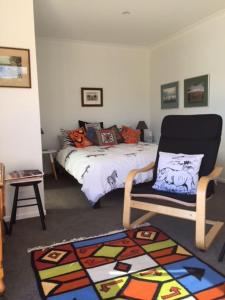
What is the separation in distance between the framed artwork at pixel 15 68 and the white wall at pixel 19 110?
1.8 inches

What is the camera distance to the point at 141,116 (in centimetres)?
583

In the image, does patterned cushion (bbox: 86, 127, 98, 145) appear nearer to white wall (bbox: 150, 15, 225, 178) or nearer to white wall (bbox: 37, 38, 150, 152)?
white wall (bbox: 37, 38, 150, 152)

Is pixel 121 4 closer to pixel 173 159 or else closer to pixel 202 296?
pixel 173 159

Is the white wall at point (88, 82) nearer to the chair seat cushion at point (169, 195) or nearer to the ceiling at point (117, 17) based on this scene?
the ceiling at point (117, 17)

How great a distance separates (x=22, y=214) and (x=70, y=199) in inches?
31.3

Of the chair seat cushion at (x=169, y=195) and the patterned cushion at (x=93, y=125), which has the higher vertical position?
the patterned cushion at (x=93, y=125)

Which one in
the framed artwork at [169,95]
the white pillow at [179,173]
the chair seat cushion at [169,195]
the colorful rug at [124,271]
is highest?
the framed artwork at [169,95]

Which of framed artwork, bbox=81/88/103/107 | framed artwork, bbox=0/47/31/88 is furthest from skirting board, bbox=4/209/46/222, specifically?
framed artwork, bbox=81/88/103/107

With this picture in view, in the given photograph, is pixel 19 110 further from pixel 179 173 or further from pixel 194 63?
pixel 194 63

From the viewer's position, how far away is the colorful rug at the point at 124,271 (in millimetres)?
1660

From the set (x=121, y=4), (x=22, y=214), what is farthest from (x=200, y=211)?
(x=121, y=4)

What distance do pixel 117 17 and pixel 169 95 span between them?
1840 mm

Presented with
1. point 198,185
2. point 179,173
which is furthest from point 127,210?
point 198,185

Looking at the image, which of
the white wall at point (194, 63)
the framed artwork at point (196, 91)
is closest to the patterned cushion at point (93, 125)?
the white wall at point (194, 63)
